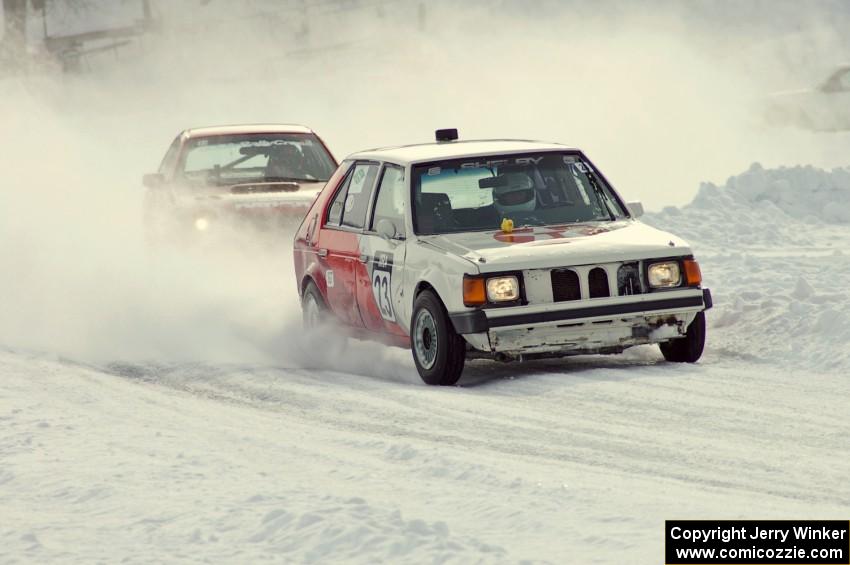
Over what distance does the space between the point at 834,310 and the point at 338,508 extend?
5.30 metres

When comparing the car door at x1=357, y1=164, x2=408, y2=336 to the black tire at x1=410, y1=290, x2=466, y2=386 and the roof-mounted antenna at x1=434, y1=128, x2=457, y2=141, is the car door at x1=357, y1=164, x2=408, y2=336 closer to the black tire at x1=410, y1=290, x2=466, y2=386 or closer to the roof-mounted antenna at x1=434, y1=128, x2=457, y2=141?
the black tire at x1=410, y1=290, x2=466, y2=386

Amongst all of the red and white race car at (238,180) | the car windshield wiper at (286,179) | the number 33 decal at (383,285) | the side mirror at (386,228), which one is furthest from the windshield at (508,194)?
the car windshield wiper at (286,179)

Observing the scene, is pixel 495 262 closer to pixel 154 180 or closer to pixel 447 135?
pixel 447 135

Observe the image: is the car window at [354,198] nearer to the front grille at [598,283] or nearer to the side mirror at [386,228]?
the side mirror at [386,228]

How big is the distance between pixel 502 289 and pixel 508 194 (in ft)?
3.61

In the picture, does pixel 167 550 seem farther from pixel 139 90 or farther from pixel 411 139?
pixel 139 90

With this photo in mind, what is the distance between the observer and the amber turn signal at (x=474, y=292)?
855 centimetres

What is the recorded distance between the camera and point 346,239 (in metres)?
10.2

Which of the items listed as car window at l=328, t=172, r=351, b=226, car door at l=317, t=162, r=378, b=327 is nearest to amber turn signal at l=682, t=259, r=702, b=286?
car door at l=317, t=162, r=378, b=327

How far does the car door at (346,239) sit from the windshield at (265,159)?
10.8 ft

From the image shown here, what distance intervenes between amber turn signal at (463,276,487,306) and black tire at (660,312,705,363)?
1317mm

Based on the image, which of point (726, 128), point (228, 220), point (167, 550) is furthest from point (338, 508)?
point (726, 128)

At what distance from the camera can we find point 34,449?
274 inches

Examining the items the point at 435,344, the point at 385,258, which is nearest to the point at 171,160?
the point at 385,258
